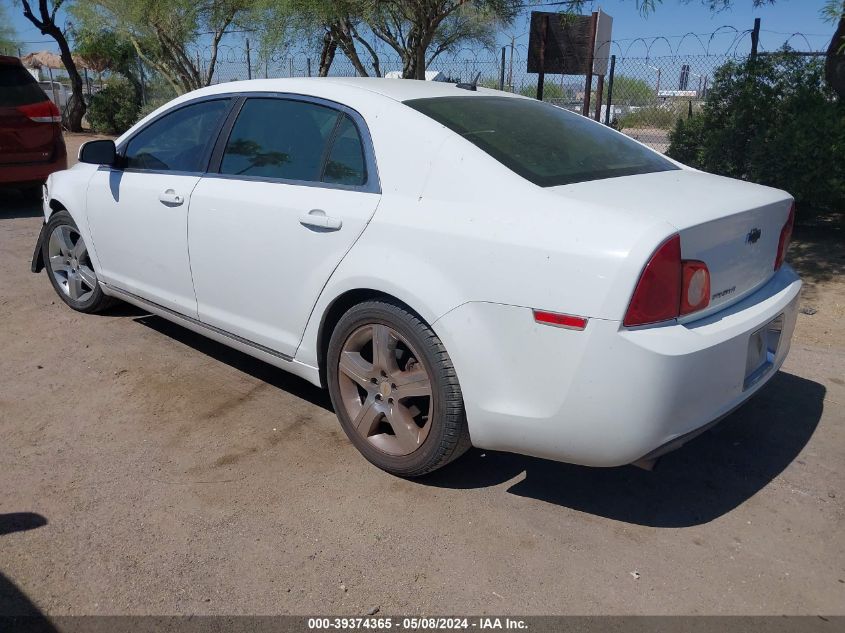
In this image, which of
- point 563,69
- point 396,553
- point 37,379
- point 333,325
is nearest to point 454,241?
point 333,325

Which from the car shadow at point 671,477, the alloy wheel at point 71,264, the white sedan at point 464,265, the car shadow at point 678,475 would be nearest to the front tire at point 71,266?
the alloy wheel at point 71,264

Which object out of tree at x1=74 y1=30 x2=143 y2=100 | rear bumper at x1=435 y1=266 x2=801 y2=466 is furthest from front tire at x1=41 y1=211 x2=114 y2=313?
tree at x1=74 y1=30 x2=143 y2=100

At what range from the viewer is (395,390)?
3.12m

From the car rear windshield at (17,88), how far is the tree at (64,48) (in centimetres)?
1146

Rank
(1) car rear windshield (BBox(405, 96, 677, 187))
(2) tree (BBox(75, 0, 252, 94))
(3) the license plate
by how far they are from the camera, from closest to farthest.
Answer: (3) the license plate → (1) car rear windshield (BBox(405, 96, 677, 187)) → (2) tree (BBox(75, 0, 252, 94))

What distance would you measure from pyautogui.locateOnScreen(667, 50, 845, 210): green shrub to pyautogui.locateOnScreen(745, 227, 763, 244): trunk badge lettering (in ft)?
14.4

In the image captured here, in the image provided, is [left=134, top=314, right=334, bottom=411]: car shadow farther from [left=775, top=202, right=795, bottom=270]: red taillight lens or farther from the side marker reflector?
[left=775, top=202, right=795, bottom=270]: red taillight lens

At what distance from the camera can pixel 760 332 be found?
2936 millimetres

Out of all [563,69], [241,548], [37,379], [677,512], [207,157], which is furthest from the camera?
[563,69]

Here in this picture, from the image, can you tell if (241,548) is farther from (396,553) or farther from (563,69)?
Result: (563,69)

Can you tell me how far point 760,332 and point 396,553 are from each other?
65.1 inches

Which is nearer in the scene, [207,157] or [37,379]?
[207,157]

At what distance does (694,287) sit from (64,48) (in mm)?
20534

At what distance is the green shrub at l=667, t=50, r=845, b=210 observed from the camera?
675 centimetres
